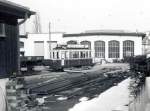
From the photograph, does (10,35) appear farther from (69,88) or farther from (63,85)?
(63,85)

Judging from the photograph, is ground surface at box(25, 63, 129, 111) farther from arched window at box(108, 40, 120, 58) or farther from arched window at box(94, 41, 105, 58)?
arched window at box(108, 40, 120, 58)

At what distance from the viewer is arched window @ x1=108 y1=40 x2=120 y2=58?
66144 millimetres

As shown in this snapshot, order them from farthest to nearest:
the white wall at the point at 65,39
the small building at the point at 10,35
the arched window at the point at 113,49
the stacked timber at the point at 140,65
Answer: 1. the arched window at the point at 113,49
2. the white wall at the point at 65,39
3. the stacked timber at the point at 140,65
4. the small building at the point at 10,35

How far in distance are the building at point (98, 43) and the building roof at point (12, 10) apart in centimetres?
5065

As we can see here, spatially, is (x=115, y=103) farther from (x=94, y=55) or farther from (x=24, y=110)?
(x=94, y=55)

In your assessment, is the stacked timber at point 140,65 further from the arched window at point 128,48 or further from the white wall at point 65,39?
the arched window at point 128,48

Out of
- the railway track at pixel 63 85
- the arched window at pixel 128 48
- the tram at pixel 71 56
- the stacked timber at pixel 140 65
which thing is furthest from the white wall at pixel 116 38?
the stacked timber at pixel 140 65

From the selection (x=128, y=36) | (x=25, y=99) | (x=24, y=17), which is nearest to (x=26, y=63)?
(x=24, y=17)

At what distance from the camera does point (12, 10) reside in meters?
12.0

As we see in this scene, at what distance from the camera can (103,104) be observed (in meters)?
11.8

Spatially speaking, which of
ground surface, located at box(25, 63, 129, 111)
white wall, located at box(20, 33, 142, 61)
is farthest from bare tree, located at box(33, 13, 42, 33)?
ground surface, located at box(25, 63, 129, 111)

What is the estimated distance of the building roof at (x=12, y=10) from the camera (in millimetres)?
11212

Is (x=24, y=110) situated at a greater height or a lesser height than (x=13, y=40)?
lesser

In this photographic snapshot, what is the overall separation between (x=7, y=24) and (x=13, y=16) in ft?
1.64
